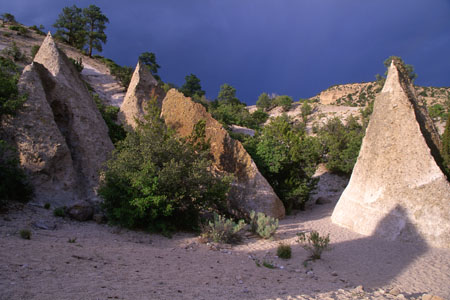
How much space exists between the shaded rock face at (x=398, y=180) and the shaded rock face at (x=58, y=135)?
7813 millimetres

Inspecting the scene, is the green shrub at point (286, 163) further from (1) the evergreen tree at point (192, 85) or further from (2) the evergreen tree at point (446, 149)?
(1) the evergreen tree at point (192, 85)

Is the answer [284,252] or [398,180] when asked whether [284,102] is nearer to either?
[398,180]

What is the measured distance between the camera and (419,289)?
187 inches

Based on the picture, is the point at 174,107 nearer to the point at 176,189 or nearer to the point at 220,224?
the point at 176,189

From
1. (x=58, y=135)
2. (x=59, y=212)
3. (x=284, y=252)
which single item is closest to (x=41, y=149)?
(x=58, y=135)

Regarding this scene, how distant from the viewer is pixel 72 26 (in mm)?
40750

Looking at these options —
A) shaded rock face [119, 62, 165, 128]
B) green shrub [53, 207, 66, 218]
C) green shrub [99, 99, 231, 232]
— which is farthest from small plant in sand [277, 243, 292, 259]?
shaded rock face [119, 62, 165, 128]

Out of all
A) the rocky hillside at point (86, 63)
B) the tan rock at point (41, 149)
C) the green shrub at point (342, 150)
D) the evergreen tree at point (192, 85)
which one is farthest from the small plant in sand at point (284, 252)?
the evergreen tree at point (192, 85)

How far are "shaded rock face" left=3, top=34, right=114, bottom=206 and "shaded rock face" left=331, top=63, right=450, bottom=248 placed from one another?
7.81 metres

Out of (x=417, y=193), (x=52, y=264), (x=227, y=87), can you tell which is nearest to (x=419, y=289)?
(x=417, y=193)

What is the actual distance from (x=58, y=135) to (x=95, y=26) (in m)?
39.6

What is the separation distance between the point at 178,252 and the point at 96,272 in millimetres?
2274

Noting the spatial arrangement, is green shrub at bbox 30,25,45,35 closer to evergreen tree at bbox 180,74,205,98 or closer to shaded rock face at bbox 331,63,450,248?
evergreen tree at bbox 180,74,205,98

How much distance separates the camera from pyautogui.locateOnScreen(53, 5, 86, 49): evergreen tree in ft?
132
